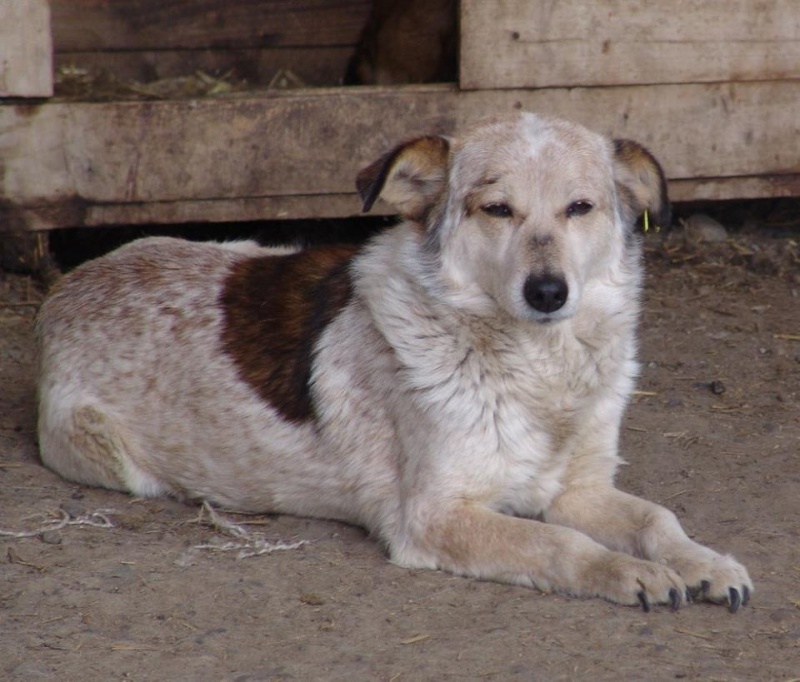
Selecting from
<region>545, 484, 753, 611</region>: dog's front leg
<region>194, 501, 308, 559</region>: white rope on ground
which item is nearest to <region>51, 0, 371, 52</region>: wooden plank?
<region>194, 501, 308, 559</region>: white rope on ground

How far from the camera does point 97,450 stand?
4.77 meters

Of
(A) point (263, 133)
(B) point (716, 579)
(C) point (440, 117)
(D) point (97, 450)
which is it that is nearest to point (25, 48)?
(A) point (263, 133)

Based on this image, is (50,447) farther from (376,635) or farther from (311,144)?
(311,144)

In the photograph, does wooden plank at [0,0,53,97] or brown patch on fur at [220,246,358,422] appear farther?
wooden plank at [0,0,53,97]

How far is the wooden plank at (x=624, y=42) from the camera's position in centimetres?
637

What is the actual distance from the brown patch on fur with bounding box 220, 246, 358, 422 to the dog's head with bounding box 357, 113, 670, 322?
47cm

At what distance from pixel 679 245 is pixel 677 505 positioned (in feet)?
10.6

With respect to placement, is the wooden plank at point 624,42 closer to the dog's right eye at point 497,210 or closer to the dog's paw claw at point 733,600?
the dog's right eye at point 497,210

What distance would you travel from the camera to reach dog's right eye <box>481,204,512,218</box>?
4.14 m

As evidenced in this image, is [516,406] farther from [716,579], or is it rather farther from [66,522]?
[66,522]

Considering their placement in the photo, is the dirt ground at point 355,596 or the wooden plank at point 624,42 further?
the wooden plank at point 624,42

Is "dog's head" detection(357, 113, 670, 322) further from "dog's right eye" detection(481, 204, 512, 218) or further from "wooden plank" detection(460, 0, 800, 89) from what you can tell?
"wooden plank" detection(460, 0, 800, 89)

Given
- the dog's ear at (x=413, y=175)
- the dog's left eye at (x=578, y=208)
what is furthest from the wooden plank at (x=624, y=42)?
the dog's left eye at (x=578, y=208)

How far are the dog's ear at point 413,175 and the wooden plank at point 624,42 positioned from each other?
7.10 ft
